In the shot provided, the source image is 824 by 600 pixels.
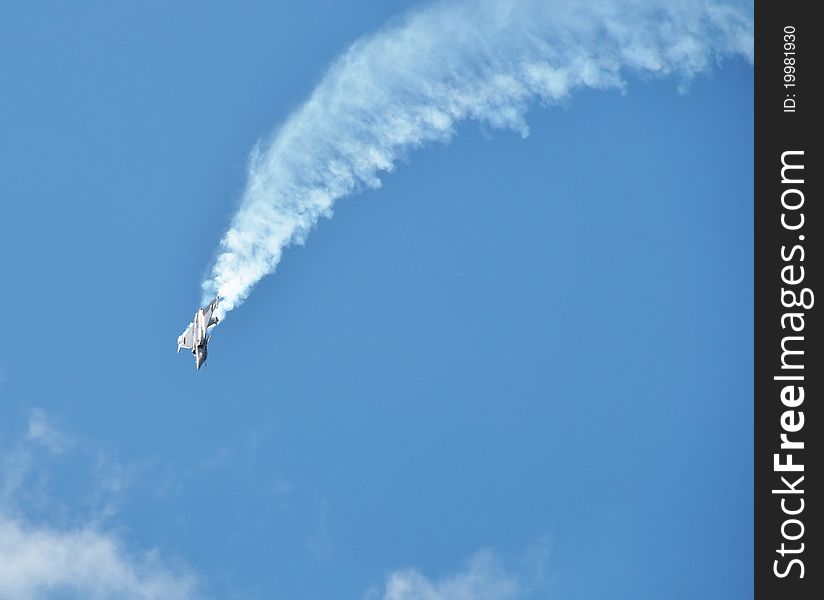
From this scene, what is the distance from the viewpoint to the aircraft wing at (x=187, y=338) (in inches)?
2338

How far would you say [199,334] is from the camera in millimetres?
58719
